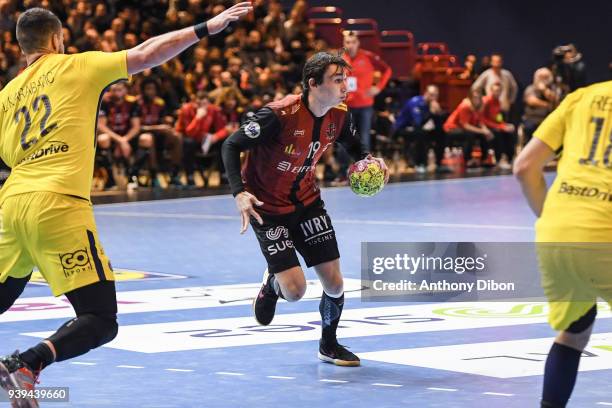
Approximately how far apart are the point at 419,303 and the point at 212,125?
11525 mm

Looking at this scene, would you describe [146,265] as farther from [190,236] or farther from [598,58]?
[598,58]

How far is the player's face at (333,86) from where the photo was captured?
811 cm

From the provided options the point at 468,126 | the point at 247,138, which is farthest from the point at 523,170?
the point at 468,126

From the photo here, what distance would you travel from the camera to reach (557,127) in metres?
5.67

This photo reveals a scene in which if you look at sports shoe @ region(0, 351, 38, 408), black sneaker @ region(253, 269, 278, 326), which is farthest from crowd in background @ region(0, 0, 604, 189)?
sports shoe @ region(0, 351, 38, 408)

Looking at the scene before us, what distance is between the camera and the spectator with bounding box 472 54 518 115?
26.1 meters

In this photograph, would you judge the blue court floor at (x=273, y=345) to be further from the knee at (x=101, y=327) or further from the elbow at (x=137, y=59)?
the elbow at (x=137, y=59)

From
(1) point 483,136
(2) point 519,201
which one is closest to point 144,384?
(2) point 519,201

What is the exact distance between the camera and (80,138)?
637cm

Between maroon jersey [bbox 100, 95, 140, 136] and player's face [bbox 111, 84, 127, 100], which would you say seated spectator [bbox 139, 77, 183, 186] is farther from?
player's face [bbox 111, 84, 127, 100]

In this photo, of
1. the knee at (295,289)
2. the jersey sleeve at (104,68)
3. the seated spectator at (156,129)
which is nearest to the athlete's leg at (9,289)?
the jersey sleeve at (104,68)

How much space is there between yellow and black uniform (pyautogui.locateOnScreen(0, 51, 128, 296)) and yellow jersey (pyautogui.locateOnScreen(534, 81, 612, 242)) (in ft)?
6.82

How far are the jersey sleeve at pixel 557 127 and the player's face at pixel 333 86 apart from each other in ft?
8.46

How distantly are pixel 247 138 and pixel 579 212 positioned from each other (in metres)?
2.94
